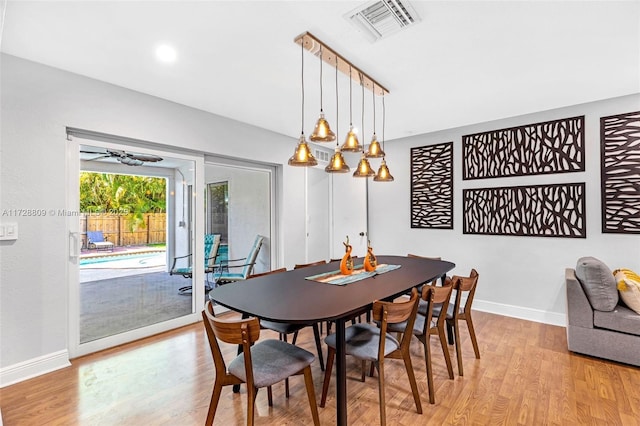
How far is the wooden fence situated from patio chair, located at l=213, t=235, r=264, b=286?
907 millimetres

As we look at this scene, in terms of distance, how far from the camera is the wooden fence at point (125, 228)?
3.00m

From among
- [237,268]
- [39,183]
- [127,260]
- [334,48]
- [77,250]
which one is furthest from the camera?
[237,268]

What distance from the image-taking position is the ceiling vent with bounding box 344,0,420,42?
1.88 m

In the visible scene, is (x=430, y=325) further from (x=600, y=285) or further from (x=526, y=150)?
(x=526, y=150)

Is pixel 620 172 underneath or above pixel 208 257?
Result: above

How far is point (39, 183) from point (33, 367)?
5.00 feet

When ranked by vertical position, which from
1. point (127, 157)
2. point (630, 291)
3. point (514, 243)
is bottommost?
point (630, 291)

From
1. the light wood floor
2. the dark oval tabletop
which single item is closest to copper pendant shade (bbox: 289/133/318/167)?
the dark oval tabletop

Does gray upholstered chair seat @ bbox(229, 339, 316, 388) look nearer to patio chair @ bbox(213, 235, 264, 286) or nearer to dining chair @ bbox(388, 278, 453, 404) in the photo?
dining chair @ bbox(388, 278, 453, 404)

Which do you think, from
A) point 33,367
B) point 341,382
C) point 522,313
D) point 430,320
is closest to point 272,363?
point 341,382

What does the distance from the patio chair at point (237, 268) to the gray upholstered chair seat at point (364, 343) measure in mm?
2324

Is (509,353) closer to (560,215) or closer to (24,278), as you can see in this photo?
(560,215)

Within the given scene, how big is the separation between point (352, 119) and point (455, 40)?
194cm

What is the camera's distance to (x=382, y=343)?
6.02 feet
